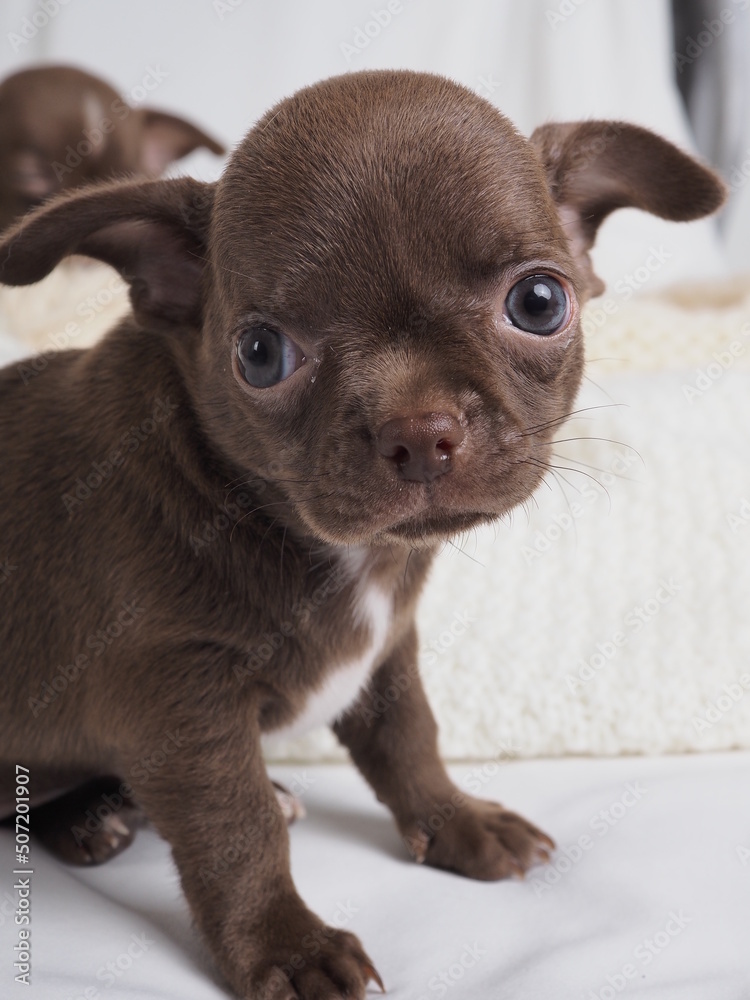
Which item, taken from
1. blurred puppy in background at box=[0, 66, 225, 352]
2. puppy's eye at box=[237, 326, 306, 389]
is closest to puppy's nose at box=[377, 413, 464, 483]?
puppy's eye at box=[237, 326, 306, 389]

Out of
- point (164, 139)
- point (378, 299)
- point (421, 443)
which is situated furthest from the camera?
point (164, 139)

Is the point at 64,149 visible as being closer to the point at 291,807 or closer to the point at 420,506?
the point at 291,807

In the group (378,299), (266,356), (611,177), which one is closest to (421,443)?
(378,299)

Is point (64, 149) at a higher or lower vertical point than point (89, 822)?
higher

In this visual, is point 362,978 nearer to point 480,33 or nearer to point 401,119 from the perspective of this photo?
Result: point 401,119

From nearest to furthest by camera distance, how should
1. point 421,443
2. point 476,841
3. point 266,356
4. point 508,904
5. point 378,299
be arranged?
point 421,443 < point 378,299 < point 266,356 < point 508,904 < point 476,841

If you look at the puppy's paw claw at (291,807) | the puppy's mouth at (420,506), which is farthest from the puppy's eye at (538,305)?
the puppy's paw claw at (291,807)

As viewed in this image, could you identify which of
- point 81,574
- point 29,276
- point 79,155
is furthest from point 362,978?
point 79,155
